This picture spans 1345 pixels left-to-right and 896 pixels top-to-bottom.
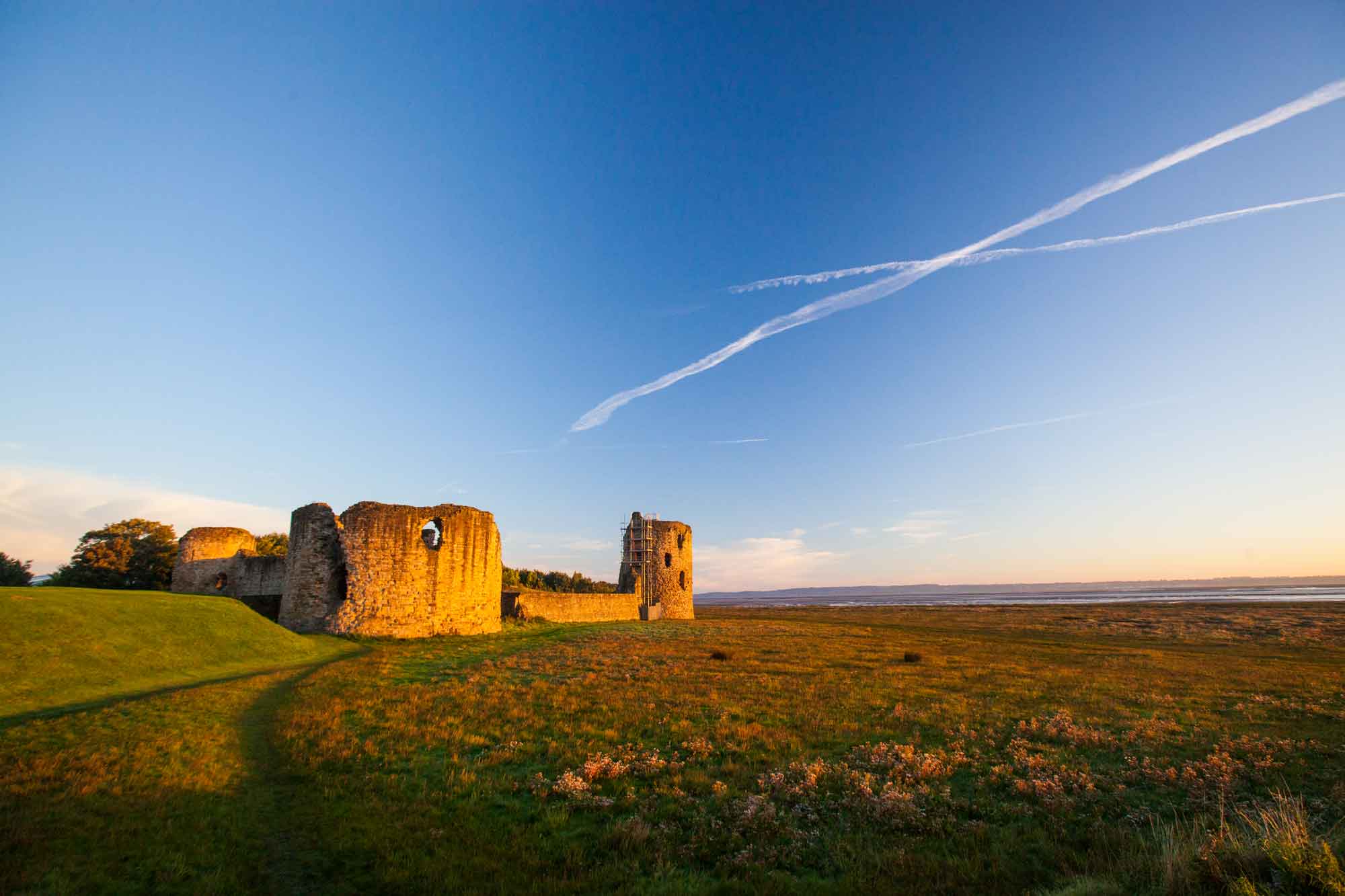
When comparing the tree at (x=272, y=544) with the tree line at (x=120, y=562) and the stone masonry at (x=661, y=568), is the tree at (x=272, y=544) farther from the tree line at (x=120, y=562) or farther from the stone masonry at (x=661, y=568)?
the stone masonry at (x=661, y=568)

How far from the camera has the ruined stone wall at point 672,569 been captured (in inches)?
2240

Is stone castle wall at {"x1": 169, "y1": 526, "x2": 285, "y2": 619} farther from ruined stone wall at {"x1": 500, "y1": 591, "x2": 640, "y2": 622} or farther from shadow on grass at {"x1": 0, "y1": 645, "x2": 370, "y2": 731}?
shadow on grass at {"x1": 0, "y1": 645, "x2": 370, "y2": 731}

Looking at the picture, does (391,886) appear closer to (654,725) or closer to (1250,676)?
(654,725)

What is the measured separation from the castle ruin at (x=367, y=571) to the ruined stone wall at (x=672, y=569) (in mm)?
22979

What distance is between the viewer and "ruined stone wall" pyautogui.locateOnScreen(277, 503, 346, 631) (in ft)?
93.4

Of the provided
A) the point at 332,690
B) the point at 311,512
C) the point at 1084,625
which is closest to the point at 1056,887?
the point at 332,690

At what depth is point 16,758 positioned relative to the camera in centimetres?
846

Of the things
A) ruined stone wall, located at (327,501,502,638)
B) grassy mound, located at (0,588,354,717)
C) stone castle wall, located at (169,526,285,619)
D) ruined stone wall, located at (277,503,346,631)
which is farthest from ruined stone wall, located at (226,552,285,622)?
grassy mound, located at (0,588,354,717)

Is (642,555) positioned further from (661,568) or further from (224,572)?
(224,572)

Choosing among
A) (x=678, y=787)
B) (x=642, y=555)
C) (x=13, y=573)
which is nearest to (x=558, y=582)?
(x=642, y=555)

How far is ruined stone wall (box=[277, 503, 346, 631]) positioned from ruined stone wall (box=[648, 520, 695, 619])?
107 feet

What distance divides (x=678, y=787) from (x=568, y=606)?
1521 inches

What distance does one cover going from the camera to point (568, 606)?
4544 cm

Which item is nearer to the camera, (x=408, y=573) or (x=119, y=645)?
(x=119, y=645)
